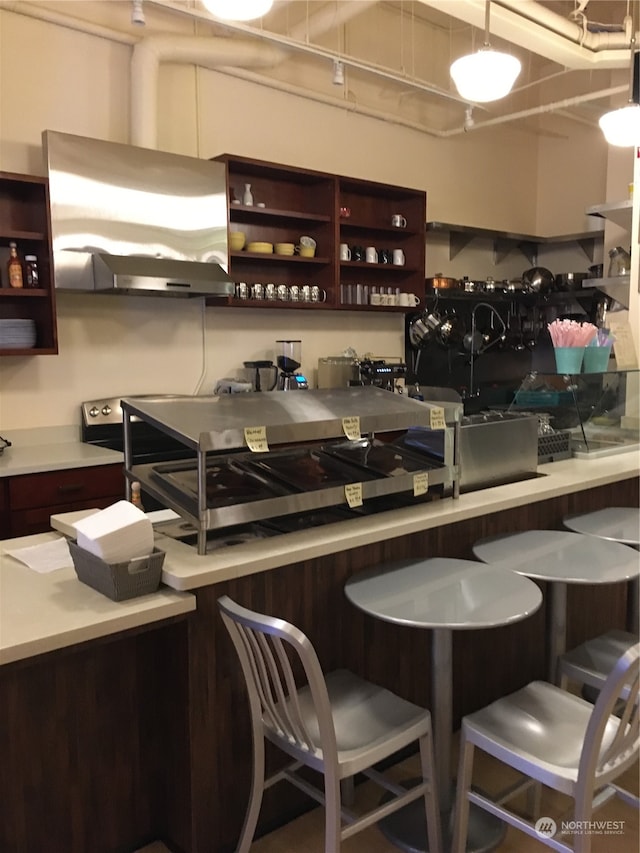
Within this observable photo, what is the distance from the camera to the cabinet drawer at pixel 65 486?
3111 millimetres

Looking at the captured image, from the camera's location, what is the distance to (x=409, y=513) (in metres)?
2.31

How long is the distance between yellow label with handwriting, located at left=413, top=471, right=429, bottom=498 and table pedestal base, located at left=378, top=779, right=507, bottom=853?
37.7 inches

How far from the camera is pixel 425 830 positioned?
204cm

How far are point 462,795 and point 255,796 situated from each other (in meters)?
0.54

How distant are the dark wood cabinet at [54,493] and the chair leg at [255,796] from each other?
1809 millimetres

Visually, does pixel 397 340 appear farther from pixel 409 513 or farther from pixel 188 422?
pixel 188 422

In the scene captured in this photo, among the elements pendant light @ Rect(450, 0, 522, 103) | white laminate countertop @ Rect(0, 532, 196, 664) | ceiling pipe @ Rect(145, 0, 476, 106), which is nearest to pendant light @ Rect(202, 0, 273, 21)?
pendant light @ Rect(450, 0, 522, 103)

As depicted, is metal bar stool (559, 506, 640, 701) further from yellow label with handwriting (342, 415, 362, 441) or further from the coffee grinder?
the coffee grinder

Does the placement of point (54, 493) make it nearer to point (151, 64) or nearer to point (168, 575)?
point (168, 575)

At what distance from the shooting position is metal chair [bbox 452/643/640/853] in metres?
1.55

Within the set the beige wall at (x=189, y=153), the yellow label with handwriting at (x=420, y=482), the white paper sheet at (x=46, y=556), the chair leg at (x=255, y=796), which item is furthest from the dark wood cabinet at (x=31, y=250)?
the chair leg at (x=255, y=796)

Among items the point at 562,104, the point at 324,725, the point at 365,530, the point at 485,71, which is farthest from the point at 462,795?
the point at 562,104

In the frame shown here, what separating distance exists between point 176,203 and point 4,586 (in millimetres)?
2645

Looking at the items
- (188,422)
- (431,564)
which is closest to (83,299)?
(188,422)
